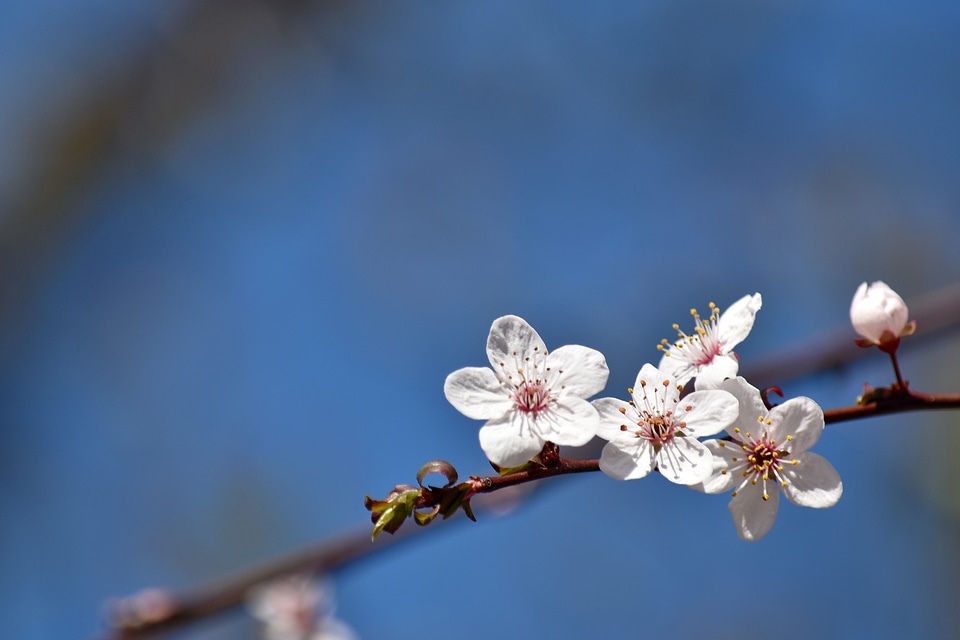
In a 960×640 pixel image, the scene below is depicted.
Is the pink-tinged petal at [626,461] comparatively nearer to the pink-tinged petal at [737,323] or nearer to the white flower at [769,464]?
the white flower at [769,464]

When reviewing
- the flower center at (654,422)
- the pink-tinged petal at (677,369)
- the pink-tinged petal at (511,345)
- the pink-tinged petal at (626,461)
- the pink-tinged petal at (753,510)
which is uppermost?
the pink-tinged petal at (511,345)

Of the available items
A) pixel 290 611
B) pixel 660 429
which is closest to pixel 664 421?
pixel 660 429

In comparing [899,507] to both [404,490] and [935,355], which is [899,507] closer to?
[935,355]

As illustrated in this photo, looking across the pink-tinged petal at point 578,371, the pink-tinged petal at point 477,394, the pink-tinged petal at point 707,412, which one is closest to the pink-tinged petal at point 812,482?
the pink-tinged petal at point 707,412

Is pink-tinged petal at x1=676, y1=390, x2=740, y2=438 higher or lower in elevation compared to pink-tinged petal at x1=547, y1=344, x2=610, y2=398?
lower

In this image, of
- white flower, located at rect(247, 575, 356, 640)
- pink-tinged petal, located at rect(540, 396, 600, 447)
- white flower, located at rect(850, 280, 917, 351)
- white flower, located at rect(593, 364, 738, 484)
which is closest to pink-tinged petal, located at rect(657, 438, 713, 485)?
white flower, located at rect(593, 364, 738, 484)

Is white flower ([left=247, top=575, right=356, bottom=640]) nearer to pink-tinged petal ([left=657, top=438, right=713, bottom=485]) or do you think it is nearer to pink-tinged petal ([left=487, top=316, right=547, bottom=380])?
pink-tinged petal ([left=487, top=316, right=547, bottom=380])
